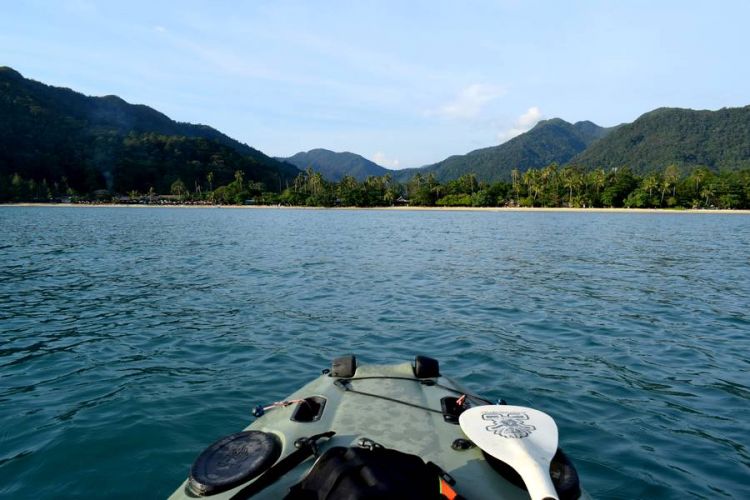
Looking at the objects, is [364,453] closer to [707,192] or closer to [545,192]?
[707,192]

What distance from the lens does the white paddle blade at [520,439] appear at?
4.04 meters

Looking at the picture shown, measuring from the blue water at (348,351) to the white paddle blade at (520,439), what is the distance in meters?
2.27

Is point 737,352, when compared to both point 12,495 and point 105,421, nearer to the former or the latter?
point 105,421

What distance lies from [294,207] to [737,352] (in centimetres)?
18466

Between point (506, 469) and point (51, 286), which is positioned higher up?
point (506, 469)

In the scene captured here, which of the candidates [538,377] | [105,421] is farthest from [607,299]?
[105,421]

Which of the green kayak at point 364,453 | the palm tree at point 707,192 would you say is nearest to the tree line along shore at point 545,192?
the palm tree at point 707,192

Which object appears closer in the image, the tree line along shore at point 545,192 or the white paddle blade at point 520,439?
the white paddle blade at point 520,439

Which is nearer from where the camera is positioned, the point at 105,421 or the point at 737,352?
the point at 105,421

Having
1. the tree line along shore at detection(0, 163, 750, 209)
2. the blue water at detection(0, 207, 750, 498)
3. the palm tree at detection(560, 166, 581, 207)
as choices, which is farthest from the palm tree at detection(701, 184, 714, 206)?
the blue water at detection(0, 207, 750, 498)

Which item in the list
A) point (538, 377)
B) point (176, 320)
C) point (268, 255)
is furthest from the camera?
point (268, 255)

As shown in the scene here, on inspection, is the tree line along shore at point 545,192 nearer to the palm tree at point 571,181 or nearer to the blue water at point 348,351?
the palm tree at point 571,181

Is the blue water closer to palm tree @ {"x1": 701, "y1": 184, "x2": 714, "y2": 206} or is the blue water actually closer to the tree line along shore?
the tree line along shore

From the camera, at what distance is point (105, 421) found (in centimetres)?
820
